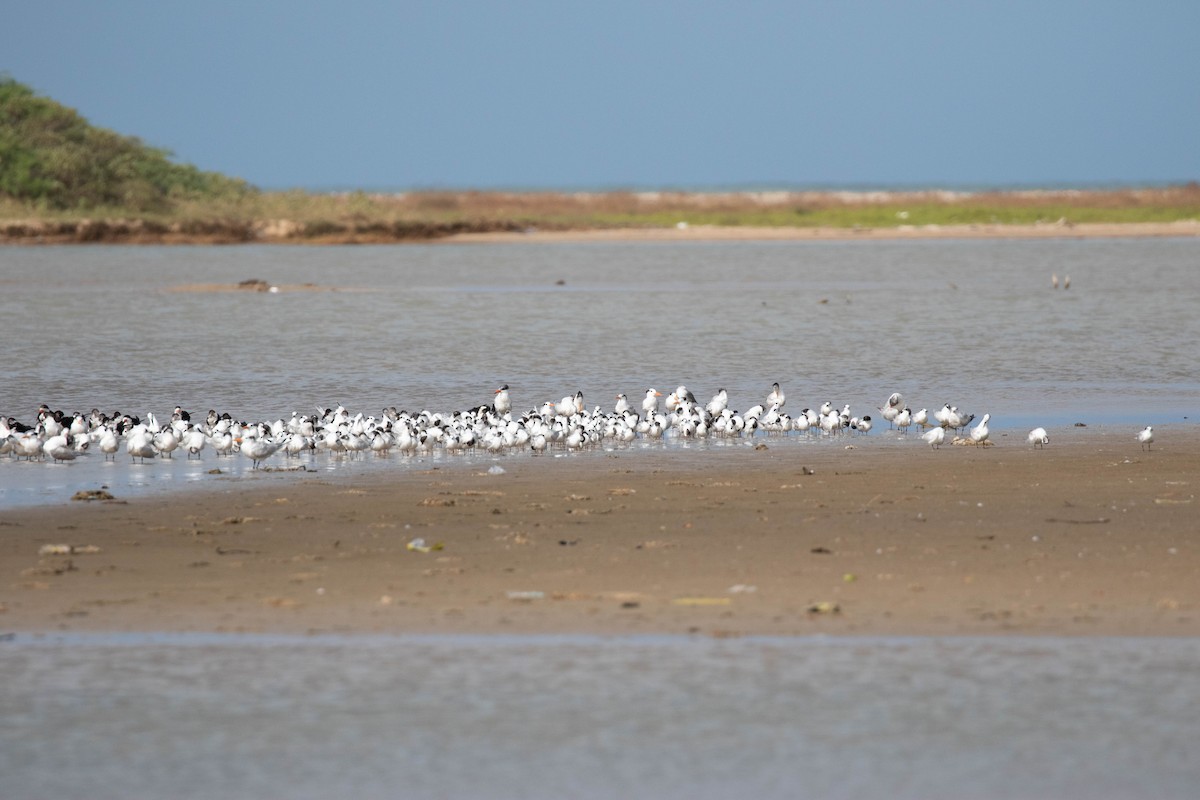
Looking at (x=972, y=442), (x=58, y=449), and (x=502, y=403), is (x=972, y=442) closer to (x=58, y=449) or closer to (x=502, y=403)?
(x=502, y=403)

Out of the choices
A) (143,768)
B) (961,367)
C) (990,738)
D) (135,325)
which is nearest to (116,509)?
(143,768)

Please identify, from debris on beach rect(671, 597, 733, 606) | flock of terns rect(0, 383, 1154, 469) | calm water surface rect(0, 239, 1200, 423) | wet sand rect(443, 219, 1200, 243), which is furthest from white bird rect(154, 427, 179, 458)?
wet sand rect(443, 219, 1200, 243)

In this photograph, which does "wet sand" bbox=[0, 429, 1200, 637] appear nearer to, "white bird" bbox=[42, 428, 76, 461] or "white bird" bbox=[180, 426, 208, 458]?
"white bird" bbox=[180, 426, 208, 458]

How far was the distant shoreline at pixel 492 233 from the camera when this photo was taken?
68750mm

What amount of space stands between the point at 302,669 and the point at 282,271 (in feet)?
144

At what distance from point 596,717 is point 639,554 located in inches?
120

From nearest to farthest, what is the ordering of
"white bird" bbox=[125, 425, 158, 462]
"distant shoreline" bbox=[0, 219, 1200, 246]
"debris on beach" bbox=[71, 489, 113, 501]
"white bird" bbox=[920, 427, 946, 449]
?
"debris on beach" bbox=[71, 489, 113, 501], "white bird" bbox=[125, 425, 158, 462], "white bird" bbox=[920, 427, 946, 449], "distant shoreline" bbox=[0, 219, 1200, 246]

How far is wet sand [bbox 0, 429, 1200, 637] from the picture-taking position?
28.4ft

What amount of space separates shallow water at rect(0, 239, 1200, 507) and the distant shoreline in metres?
17.0

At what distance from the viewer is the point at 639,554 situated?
10117 millimetres

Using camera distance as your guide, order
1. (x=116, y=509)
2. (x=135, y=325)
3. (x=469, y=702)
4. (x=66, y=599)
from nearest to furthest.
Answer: (x=469, y=702) < (x=66, y=599) < (x=116, y=509) < (x=135, y=325)

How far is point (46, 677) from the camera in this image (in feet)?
25.1

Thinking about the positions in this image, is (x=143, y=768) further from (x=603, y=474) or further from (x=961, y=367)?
(x=961, y=367)

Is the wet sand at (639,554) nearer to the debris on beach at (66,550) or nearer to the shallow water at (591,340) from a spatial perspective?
the debris on beach at (66,550)
